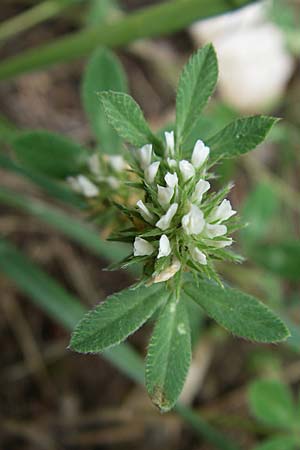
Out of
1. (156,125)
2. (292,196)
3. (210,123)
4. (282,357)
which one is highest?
(210,123)

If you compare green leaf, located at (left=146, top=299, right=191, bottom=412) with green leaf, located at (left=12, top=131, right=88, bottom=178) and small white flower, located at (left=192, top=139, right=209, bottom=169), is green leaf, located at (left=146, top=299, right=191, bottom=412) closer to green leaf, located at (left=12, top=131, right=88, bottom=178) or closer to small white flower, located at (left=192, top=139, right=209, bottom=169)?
small white flower, located at (left=192, top=139, right=209, bottom=169)

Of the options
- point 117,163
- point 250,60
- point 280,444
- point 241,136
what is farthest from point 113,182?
point 250,60

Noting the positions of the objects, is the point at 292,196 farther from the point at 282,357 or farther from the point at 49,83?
the point at 49,83

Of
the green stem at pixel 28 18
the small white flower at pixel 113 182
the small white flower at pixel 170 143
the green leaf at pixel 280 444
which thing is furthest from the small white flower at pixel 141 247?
the green stem at pixel 28 18

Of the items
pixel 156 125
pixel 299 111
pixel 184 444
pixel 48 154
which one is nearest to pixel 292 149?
pixel 299 111

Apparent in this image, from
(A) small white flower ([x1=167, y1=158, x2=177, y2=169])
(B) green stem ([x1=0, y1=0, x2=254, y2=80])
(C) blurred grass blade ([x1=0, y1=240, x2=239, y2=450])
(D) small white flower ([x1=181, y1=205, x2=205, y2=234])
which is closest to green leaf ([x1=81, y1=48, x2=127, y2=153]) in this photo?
(B) green stem ([x1=0, y1=0, x2=254, y2=80])

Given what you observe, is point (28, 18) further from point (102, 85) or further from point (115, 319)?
point (115, 319)
